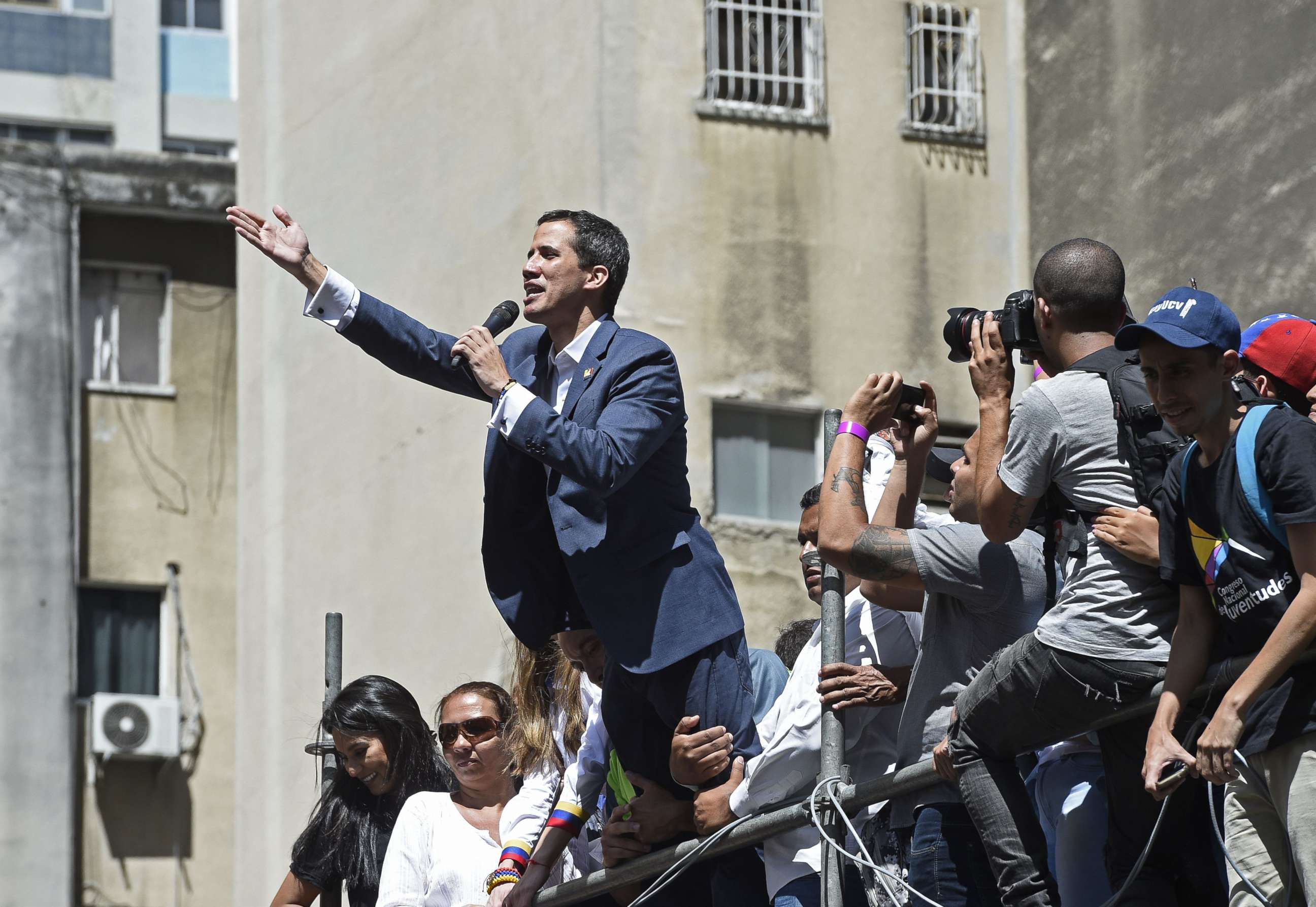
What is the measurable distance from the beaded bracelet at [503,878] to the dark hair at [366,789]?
0.78 meters

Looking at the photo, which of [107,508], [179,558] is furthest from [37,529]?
[179,558]

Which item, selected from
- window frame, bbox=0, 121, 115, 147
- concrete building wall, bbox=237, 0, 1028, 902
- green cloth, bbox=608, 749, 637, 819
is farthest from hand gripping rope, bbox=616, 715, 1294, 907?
window frame, bbox=0, 121, 115, 147

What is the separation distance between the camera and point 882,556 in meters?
5.09

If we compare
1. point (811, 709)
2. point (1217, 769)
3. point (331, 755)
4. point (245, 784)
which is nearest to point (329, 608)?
point (245, 784)

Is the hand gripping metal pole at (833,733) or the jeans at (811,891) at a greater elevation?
the hand gripping metal pole at (833,733)

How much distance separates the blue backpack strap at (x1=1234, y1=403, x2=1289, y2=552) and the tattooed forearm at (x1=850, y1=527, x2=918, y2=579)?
101 cm

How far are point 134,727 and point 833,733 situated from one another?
1453cm

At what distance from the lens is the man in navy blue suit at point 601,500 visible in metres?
5.49

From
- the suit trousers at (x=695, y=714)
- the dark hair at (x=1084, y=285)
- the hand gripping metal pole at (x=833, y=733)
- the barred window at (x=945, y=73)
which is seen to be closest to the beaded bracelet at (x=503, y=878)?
the suit trousers at (x=695, y=714)

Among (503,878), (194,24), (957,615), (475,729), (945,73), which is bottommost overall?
(503,878)

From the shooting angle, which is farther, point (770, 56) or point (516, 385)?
point (770, 56)

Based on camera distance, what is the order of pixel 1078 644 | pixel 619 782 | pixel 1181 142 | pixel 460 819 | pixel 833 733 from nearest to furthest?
pixel 1078 644 < pixel 833 733 < pixel 619 782 < pixel 460 819 < pixel 1181 142

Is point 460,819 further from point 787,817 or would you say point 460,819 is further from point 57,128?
point 57,128

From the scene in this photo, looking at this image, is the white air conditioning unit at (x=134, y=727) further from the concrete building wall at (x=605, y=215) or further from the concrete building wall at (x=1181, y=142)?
the concrete building wall at (x=1181, y=142)
